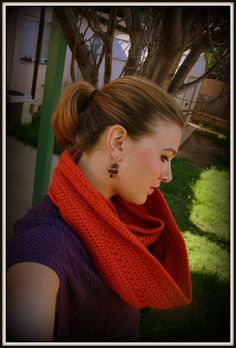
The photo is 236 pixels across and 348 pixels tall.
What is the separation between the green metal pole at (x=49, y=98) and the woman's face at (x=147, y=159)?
0.69 m

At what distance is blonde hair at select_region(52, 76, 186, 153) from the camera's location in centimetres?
85

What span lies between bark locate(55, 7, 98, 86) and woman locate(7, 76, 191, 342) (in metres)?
0.34

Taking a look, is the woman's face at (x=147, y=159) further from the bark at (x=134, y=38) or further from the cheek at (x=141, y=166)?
the bark at (x=134, y=38)

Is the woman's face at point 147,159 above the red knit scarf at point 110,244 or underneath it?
above

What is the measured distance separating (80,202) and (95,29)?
2.75 feet

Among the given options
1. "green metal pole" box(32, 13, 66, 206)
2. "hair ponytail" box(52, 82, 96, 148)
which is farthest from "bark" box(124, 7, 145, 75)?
"hair ponytail" box(52, 82, 96, 148)

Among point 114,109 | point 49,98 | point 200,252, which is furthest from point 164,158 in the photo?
point 200,252

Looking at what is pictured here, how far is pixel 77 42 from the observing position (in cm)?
124

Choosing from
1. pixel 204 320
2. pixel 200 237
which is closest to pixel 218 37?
pixel 204 320

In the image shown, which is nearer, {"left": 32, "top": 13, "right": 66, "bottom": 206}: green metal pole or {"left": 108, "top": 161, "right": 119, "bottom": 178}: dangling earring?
{"left": 108, "top": 161, "right": 119, "bottom": 178}: dangling earring

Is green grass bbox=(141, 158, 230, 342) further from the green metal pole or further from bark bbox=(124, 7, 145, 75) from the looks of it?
the green metal pole

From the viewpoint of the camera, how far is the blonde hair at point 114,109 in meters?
0.85

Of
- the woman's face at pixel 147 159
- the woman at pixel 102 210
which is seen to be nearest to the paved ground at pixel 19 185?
the woman at pixel 102 210

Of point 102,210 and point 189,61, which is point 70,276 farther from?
point 189,61
